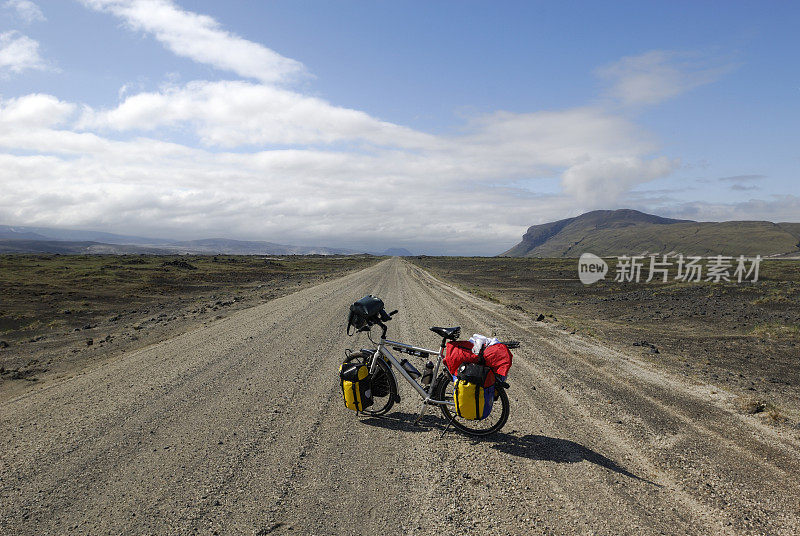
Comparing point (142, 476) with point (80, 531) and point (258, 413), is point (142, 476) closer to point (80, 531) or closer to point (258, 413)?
point (80, 531)

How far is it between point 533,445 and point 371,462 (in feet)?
7.97

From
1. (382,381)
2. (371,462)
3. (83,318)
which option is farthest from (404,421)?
(83,318)

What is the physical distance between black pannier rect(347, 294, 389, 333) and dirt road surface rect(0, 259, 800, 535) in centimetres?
178

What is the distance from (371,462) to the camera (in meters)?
5.18

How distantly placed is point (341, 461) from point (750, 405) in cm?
761

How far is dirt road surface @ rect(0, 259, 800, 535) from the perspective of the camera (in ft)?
13.3

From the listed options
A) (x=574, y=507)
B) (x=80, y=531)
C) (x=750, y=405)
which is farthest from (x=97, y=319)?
(x=750, y=405)

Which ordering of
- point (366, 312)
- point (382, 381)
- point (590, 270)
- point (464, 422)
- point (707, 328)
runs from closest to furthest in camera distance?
point (366, 312)
point (464, 422)
point (382, 381)
point (707, 328)
point (590, 270)

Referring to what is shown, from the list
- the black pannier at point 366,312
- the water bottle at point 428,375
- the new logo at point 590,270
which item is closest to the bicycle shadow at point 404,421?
the water bottle at point 428,375

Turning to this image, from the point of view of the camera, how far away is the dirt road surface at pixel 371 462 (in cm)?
406

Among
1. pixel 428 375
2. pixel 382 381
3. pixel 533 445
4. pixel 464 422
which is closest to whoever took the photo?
pixel 533 445

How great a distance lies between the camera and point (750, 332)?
643 inches

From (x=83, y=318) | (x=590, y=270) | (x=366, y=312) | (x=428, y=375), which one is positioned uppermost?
(x=366, y=312)

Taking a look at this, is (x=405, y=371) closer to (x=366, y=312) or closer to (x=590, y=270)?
(x=366, y=312)
